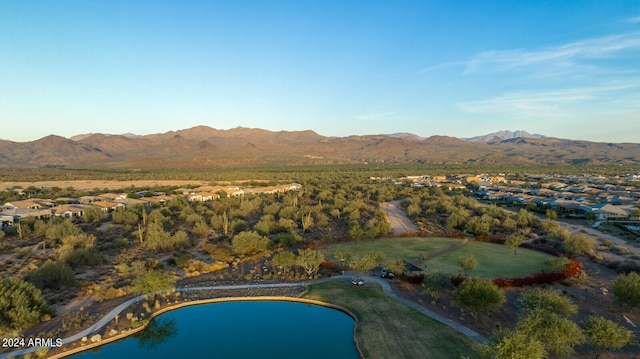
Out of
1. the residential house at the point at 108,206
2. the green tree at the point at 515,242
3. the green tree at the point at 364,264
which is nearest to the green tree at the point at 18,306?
the green tree at the point at 364,264

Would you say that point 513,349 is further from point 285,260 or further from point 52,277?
point 52,277

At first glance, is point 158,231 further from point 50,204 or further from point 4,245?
point 50,204

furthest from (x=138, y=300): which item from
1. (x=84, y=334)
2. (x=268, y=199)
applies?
(x=268, y=199)

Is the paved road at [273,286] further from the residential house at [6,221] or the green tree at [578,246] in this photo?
the residential house at [6,221]

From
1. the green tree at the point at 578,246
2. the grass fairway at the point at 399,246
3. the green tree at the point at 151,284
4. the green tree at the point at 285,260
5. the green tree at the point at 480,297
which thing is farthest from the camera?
the grass fairway at the point at 399,246

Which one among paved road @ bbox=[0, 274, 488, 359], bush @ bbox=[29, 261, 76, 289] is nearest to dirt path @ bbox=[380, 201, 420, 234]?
paved road @ bbox=[0, 274, 488, 359]
